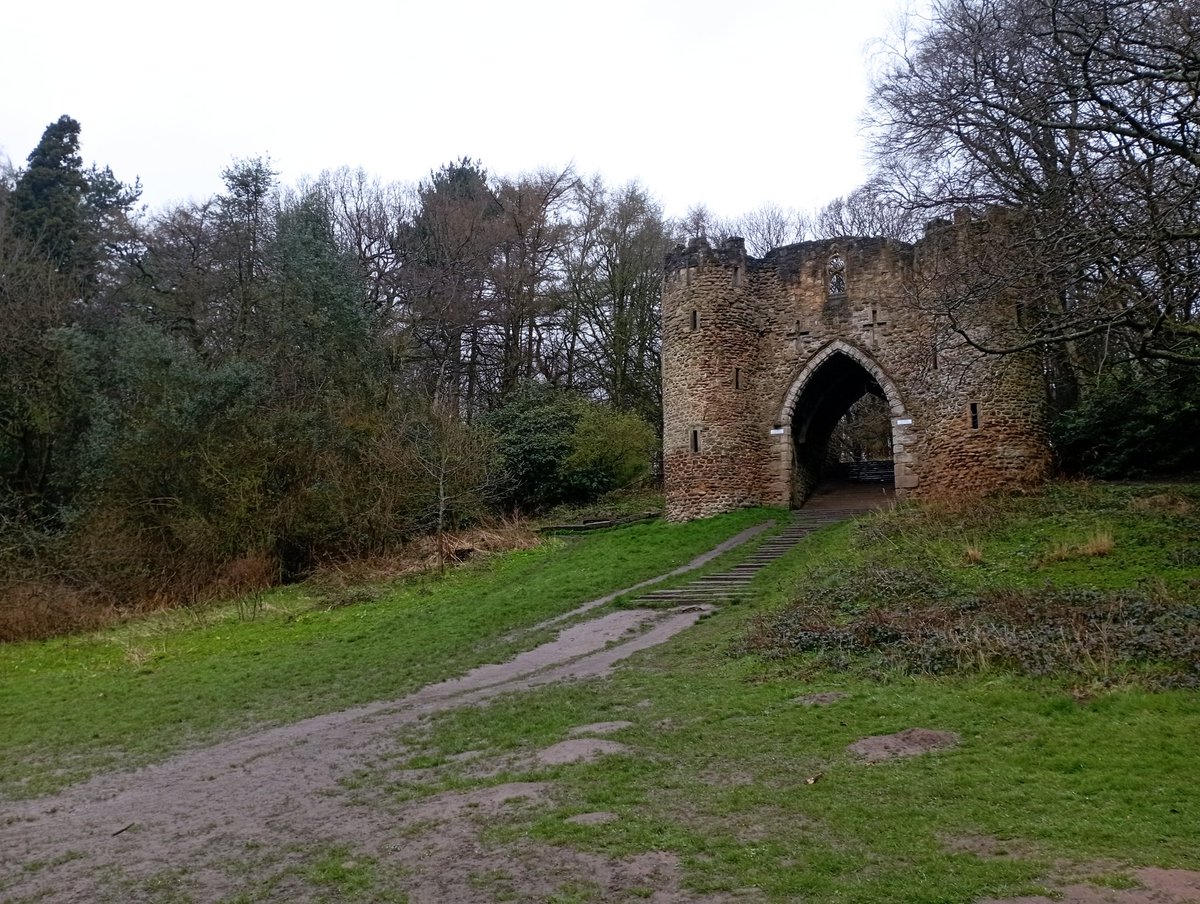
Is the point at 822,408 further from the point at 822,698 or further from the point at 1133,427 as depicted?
the point at 822,698

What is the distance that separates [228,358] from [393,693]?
648 inches

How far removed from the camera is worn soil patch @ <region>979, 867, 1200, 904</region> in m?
4.32

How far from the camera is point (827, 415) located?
27.6m

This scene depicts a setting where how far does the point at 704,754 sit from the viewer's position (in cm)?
730

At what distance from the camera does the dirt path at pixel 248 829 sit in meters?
5.35

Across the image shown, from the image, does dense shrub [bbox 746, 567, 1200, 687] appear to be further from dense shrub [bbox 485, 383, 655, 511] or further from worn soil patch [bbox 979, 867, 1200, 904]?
dense shrub [bbox 485, 383, 655, 511]

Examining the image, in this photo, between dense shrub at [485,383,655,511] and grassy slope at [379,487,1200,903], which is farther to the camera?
dense shrub at [485,383,655,511]

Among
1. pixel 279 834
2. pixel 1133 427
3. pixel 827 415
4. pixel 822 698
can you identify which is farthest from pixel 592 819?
pixel 827 415

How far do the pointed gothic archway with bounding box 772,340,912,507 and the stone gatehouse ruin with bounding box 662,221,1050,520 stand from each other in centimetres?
4

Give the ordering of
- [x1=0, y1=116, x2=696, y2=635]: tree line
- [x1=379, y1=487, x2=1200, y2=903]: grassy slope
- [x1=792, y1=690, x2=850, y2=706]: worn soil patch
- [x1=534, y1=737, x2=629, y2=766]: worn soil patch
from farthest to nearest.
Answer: [x1=0, y1=116, x2=696, y2=635]: tree line → [x1=792, y1=690, x2=850, y2=706]: worn soil patch → [x1=534, y1=737, x2=629, y2=766]: worn soil patch → [x1=379, y1=487, x2=1200, y2=903]: grassy slope

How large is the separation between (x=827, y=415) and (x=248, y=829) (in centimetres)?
2326

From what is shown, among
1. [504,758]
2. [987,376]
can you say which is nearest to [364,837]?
[504,758]

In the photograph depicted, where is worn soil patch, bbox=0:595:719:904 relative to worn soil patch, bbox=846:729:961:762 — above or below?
below

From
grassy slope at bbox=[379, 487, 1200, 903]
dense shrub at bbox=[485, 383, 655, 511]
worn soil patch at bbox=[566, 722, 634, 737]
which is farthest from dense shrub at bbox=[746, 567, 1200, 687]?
dense shrub at bbox=[485, 383, 655, 511]
